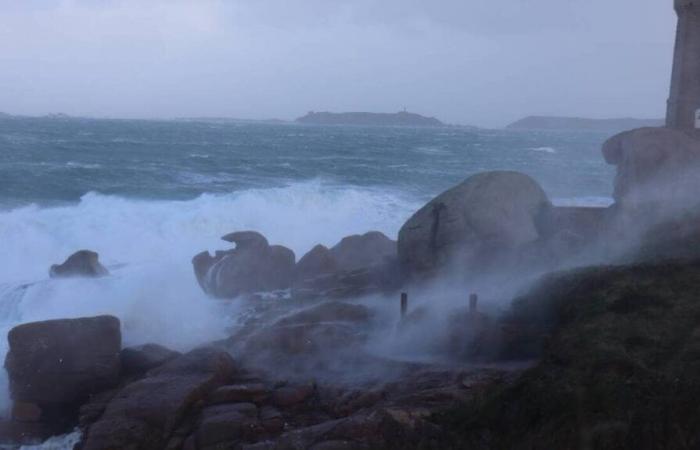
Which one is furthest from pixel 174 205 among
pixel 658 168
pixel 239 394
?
pixel 239 394

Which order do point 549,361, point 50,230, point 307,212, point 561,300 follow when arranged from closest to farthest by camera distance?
point 549,361, point 561,300, point 50,230, point 307,212

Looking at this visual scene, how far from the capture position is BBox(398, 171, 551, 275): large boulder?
17.5 metres

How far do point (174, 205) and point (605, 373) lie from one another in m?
26.9

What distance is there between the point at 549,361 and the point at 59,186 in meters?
33.0

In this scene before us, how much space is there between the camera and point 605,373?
9297mm

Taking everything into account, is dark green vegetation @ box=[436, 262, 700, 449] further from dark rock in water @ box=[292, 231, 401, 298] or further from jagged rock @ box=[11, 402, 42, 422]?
jagged rock @ box=[11, 402, 42, 422]

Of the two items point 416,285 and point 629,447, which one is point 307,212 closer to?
point 416,285

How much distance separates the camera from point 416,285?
1778 centimetres

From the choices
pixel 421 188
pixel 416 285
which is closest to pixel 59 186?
pixel 421 188

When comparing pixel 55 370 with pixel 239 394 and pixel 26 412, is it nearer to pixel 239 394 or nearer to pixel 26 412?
pixel 26 412

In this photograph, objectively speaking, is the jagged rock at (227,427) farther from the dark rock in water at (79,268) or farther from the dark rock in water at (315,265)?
the dark rock in water at (79,268)

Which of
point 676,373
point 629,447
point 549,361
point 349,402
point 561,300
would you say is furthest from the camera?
point 561,300

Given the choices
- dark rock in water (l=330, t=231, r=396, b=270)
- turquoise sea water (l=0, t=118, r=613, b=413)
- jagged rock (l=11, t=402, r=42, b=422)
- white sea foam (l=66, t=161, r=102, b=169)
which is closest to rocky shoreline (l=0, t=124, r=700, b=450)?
jagged rock (l=11, t=402, r=42, b=422)

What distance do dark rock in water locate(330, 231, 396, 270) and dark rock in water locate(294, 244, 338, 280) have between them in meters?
0.30
